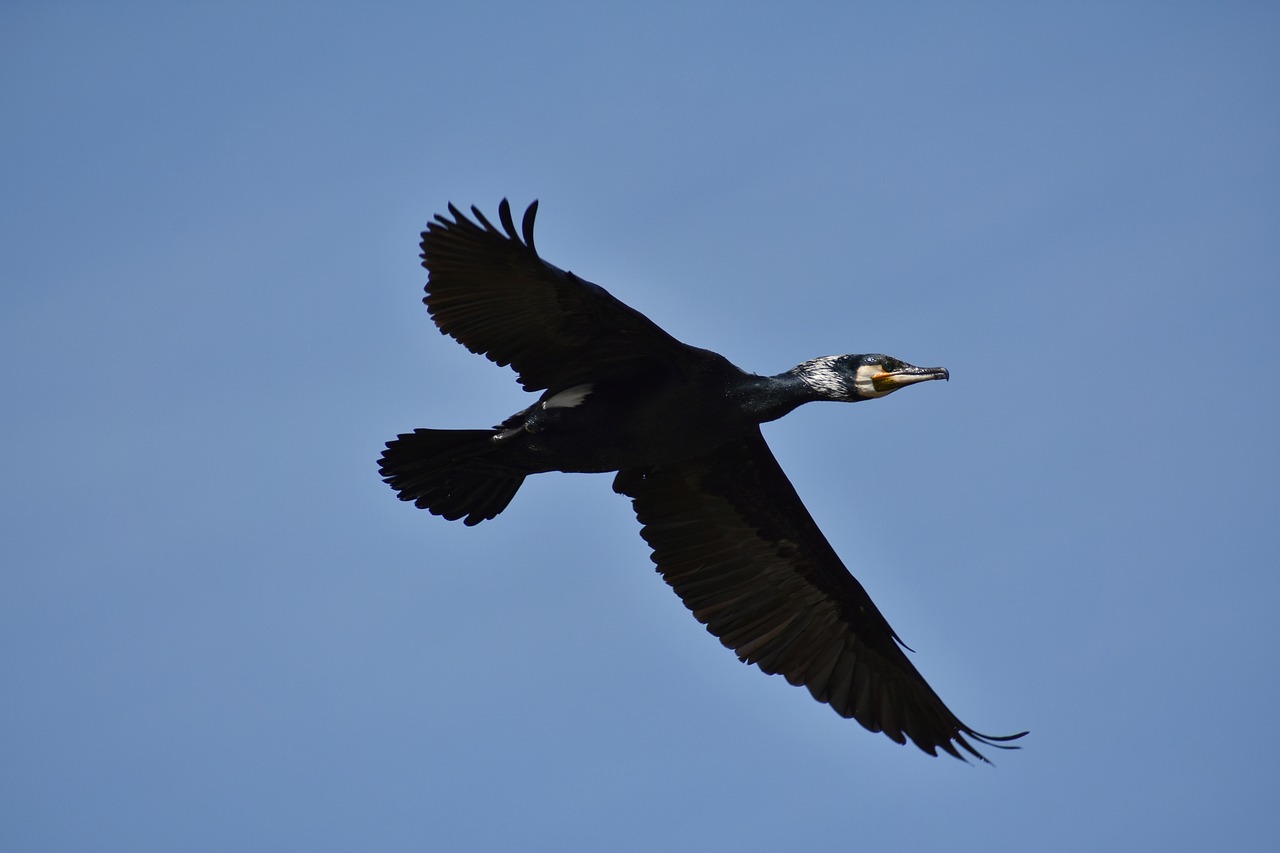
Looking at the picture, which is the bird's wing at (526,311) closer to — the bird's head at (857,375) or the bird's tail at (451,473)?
the bird's tail at (451,473)

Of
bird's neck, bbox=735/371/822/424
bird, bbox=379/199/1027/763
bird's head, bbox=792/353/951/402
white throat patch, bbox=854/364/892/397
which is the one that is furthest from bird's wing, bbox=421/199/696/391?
white throat patch, bbox=854/364/892/397

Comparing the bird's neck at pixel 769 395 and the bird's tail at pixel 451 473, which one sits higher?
the bird's neck at pixel 769 395

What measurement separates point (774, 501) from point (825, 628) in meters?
0.99

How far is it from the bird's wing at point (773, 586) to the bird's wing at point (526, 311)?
1248 mm

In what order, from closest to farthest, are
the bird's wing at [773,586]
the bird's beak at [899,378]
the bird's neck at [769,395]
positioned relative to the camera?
the bird's neck at [769,395], the bird's beak at [899,378], the bird's wing at [773,586]

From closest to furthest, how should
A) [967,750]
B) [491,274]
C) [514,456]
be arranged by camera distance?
[491,274]
[514,456]
[967,750]

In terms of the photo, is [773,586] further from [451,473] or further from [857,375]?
[451,473]

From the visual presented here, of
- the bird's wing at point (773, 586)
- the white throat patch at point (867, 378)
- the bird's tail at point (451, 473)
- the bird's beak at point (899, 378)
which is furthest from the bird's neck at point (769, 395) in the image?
the bird's tail at point (451, 473)

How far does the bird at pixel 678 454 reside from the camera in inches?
355

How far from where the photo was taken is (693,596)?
34.8ft

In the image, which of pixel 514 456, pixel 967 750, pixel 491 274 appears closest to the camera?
pixel 491 274

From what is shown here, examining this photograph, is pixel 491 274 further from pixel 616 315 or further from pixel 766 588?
pixel 766 588

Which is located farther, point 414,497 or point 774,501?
point 774,501

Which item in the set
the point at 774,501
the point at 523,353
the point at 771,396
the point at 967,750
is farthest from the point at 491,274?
the point at 967,750
